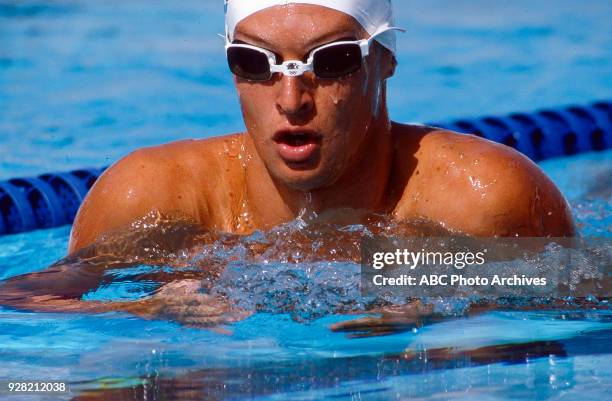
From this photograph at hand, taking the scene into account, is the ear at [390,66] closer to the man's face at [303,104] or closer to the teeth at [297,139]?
the man's face at [303,104]

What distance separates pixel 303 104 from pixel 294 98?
0.09 feet

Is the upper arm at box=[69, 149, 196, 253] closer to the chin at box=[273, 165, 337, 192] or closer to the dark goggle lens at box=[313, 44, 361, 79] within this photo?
the chin at box=[273, 165, 337, 192]

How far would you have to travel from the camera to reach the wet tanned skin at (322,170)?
2.68 m

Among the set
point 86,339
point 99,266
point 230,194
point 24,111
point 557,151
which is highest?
point 24,111

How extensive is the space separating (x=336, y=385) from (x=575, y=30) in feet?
20.7

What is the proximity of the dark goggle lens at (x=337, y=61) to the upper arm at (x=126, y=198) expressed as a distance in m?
0.62

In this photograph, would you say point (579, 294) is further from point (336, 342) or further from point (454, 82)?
point (454, 82)

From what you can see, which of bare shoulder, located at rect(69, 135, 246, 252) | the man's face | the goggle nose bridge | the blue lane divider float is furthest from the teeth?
the blue lane divider float

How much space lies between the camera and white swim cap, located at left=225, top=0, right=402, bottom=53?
272cm

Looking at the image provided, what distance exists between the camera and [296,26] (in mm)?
2670

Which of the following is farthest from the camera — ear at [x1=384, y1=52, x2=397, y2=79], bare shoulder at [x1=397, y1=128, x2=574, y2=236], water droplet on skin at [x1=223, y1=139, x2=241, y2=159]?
water droplet on skin at [x1=223, y1=139, x2=241, y2=159]

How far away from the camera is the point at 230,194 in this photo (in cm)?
307

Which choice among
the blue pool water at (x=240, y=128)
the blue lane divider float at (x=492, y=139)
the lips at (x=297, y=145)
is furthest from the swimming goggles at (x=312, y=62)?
the blue lane divider float at (x=492, y=139)

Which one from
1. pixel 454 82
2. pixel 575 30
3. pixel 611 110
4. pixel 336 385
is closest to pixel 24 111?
pixel 454 82
